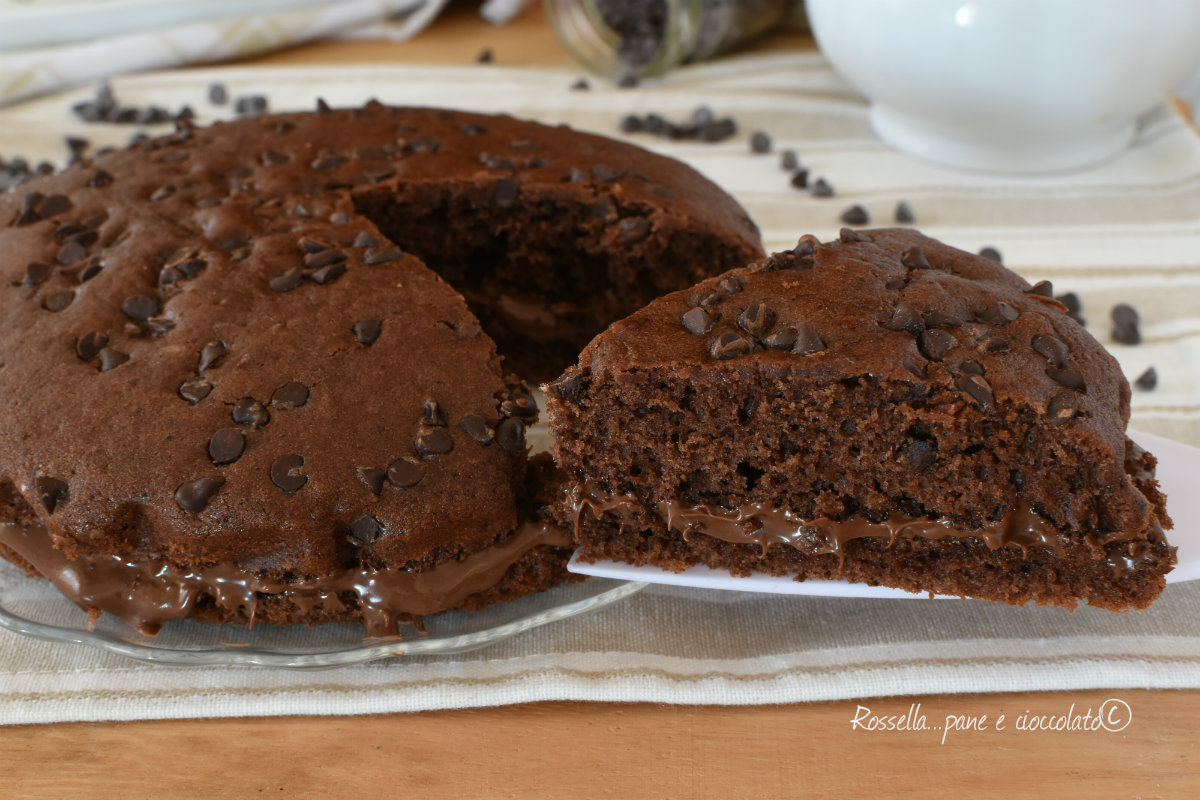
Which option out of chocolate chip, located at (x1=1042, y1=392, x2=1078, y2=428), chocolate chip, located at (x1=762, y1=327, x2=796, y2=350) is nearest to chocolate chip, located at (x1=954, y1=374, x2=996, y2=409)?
chocolate chip, located at (x1=1042, y1=392, x2=1078, y2=428)

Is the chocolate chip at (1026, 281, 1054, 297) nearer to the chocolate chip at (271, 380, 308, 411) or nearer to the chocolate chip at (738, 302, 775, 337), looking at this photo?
the chocolate chip at (738, 302, 775, 337)

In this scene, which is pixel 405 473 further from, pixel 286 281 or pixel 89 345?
pixel 89 345

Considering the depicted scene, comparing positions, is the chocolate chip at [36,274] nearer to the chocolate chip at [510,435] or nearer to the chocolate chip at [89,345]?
the chocolate chip at [89,345]

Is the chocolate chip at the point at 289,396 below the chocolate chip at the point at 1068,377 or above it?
below

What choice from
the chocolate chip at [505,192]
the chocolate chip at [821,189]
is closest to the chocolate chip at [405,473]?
the chocolate chip at [505,192]

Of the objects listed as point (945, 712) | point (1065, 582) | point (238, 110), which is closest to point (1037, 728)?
point (945, 712)

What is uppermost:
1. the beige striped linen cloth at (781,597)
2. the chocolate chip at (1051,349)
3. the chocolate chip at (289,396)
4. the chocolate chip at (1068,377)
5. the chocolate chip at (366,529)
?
the chocolate chip at (1051,349)
